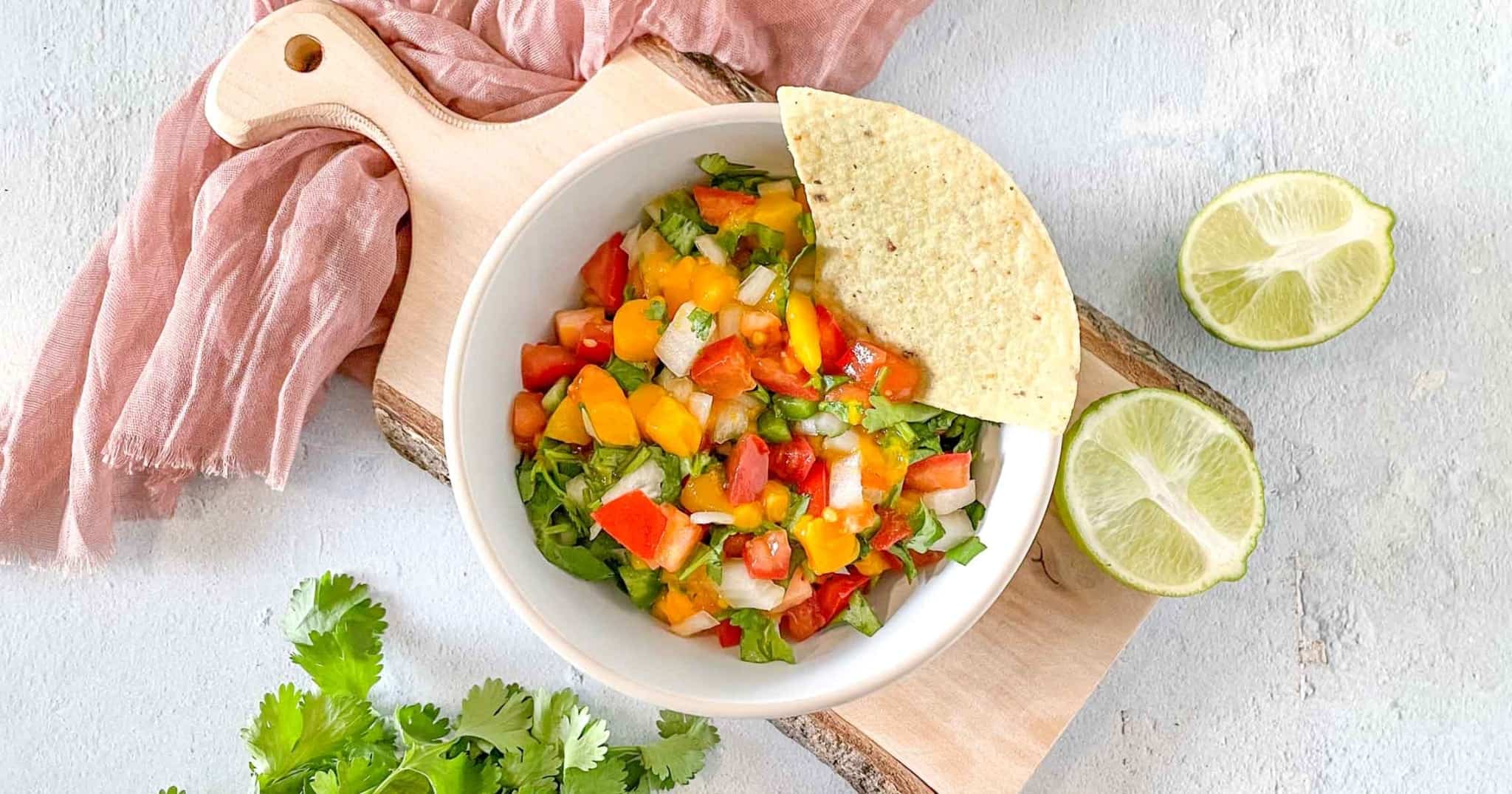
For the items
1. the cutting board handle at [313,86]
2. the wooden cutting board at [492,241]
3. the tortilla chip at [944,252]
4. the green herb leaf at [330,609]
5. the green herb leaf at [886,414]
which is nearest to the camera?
the tortilla chip at [944,252]

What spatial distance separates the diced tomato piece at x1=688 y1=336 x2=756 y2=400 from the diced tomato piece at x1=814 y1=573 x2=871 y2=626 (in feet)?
1.31

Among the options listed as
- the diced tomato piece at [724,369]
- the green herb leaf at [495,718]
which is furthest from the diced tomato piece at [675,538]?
the green herb leaf at [495,718]

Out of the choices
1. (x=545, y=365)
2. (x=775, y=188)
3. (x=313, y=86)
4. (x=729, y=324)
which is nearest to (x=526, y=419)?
(x=545, y=365)

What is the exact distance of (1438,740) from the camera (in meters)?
2.58

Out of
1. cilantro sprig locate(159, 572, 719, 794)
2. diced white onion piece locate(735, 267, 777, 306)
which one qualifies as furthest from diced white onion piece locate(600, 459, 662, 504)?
cilantro sprig locate(159, 572, 719, 794)

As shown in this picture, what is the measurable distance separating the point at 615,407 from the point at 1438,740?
2018mm

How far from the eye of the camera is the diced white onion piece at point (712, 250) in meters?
2.12

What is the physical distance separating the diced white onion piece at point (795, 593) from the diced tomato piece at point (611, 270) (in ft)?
2.06

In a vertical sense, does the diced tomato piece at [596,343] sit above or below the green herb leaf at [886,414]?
below

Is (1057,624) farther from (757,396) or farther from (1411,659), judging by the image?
(1411,659)

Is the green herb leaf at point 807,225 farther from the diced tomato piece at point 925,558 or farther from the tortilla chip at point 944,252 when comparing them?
the diced tomato piece at point 925,558

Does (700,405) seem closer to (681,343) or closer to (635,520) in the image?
(681,343)

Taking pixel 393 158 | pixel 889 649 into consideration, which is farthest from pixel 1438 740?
pixel 393 158

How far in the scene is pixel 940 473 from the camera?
6.76 feet
